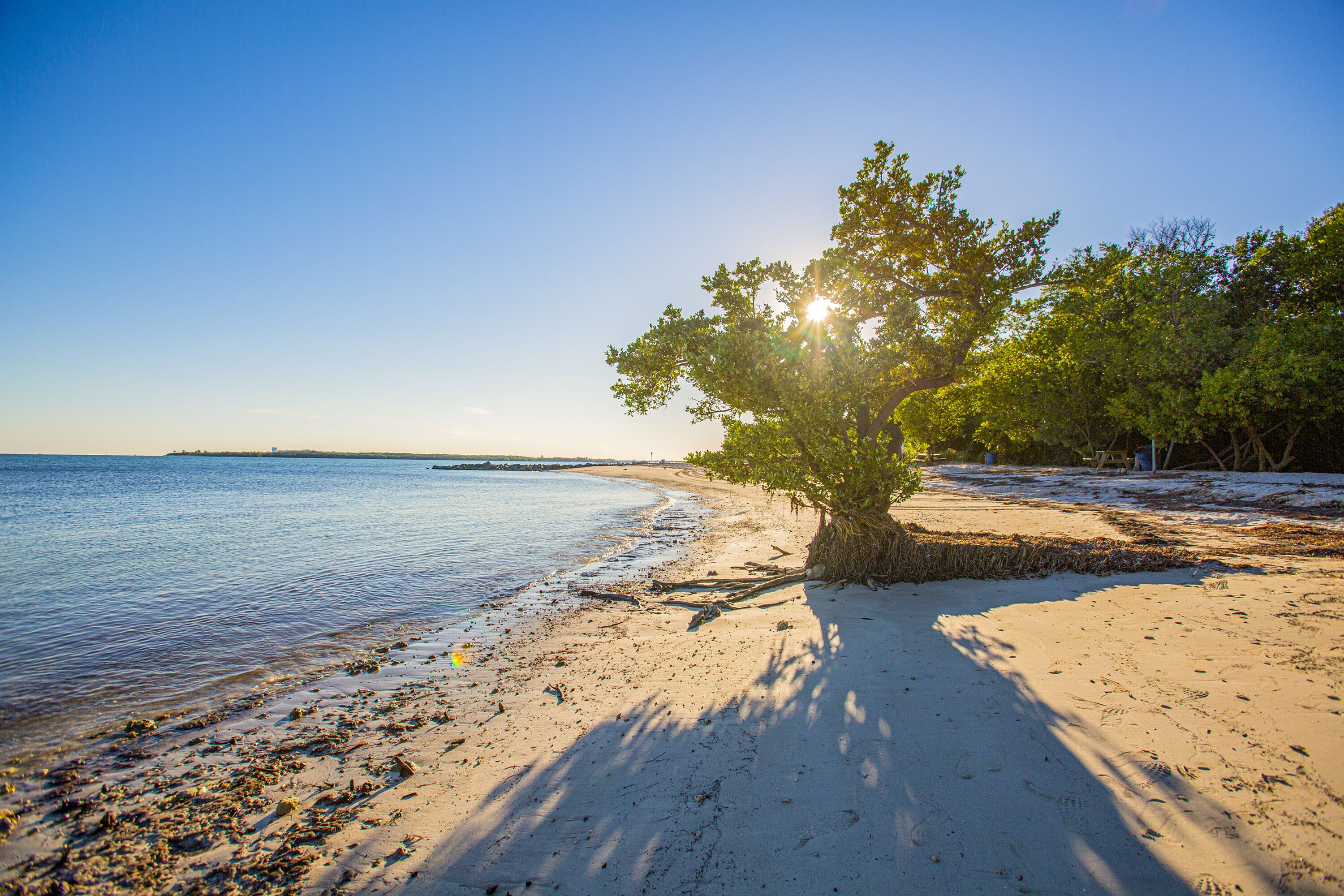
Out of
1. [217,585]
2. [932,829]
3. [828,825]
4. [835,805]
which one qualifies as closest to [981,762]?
[932,829]

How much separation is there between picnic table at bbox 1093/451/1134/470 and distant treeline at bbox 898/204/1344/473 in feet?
4.50

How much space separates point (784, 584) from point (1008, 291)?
789 centimetres

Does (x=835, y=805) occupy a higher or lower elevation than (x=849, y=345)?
lower

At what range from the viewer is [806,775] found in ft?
12.7

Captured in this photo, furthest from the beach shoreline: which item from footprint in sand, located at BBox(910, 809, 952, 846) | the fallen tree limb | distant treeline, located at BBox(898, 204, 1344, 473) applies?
distant treeline, located at BBox(898, 204, 1344, 473)

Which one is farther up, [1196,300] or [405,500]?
[1196,300]

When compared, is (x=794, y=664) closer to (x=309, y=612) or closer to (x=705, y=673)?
(x=705, y=673)

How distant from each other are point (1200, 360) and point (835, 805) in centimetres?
3459

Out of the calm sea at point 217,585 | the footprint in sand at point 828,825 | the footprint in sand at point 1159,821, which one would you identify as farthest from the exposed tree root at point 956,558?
the calm sea at point 217,585

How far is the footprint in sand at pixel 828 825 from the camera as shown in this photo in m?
3.24

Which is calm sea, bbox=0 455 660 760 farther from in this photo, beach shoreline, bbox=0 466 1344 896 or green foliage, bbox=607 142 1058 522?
green foliage, bbox=607 142 1058 522

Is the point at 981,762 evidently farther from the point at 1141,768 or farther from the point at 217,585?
the point at 217,585

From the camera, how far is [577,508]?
31.6 m

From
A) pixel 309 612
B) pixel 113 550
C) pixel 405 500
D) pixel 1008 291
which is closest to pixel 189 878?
pixel 309 612
